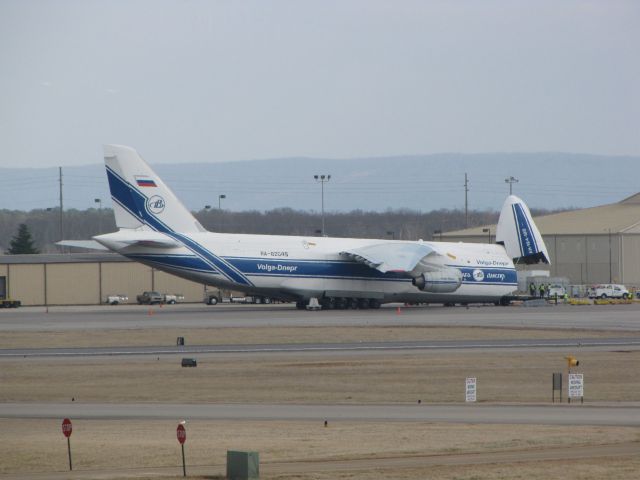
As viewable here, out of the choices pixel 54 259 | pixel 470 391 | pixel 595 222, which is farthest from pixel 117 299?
pixel 470 391

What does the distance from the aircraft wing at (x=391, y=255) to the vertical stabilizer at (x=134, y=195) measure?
1141 centimetres

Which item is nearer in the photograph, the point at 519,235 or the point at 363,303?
the point at 363,303

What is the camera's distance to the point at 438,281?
75562 millimetres

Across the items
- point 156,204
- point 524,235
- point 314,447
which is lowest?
point 314,447

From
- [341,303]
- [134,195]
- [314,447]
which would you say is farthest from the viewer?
Result: [341,303]

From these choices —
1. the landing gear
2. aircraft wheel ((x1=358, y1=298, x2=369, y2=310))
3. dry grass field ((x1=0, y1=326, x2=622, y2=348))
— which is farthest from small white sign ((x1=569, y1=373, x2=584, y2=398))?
aircraft wheel ((x1=358, y1=298, x2=369, y2=310))

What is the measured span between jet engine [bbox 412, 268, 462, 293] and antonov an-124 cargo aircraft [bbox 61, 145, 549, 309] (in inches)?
2.5

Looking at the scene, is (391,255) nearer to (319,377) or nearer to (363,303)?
(363,303)

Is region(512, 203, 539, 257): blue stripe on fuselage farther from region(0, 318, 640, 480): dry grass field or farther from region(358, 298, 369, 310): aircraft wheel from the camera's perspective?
region(0, 318, 640, 480): dry grass field

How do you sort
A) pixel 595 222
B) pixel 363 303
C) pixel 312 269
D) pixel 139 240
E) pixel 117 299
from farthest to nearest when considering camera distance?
pixel 595 222 < pixel 117 299 < pixel 363 303 < pixel 312 269 < pixel 139 240

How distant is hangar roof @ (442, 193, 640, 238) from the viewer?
11456cm

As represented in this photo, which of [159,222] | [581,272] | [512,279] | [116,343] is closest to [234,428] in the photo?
[116,343]

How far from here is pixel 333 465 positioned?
872 inches

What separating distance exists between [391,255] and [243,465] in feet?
180
